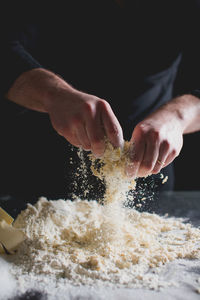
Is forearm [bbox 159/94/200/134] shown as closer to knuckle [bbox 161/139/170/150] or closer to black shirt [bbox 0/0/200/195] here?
knuckle [bbox 161/139/170/150]

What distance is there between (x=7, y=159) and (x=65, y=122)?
84cm

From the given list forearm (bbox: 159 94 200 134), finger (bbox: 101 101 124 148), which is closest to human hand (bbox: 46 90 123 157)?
finger (bbox: 101 101 124 148)

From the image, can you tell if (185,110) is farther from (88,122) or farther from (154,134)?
(88,122)

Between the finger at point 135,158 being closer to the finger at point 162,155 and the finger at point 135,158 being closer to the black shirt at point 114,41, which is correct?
the finger at point 162,155

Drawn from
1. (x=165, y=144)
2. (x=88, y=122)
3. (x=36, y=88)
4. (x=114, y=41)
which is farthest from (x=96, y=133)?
(x=114, y=41)

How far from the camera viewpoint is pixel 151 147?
0.68 metres

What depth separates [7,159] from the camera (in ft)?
4.78

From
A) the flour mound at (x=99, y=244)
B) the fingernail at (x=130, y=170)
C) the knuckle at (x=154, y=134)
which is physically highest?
the knuckle at (x=154, y=134)

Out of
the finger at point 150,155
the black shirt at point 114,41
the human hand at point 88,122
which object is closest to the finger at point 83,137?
the human hand at point 88,122

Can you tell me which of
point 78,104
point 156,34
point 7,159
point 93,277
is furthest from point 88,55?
point 93,277

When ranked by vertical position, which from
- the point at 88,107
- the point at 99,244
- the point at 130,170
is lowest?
the point at 99,244

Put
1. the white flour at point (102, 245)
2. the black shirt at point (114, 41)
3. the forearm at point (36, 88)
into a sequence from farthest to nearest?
the black shirt at point (114, 41)
the forearm at point (36, 88)
the white flour at point (102, 245)

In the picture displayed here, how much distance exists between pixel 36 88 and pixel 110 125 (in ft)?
0.88

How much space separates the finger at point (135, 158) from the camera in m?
0.68
